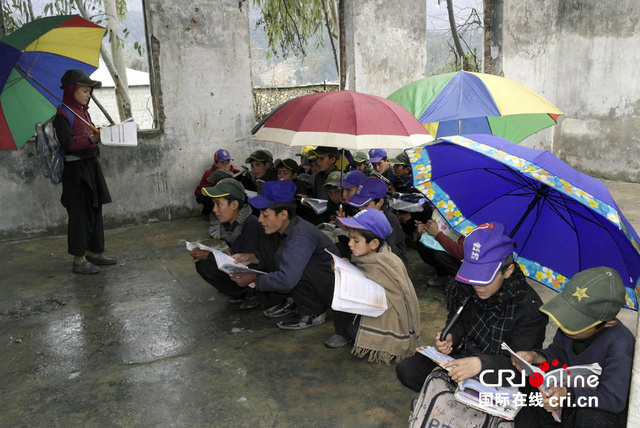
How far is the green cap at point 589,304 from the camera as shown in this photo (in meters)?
2.05

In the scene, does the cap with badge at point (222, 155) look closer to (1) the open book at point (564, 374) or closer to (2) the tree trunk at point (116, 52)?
(2) the tree trunk at point (116, 52)

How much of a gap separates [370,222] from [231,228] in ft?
4.19

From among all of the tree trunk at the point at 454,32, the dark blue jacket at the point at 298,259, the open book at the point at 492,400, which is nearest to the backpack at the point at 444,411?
the open book at the point at 492,400

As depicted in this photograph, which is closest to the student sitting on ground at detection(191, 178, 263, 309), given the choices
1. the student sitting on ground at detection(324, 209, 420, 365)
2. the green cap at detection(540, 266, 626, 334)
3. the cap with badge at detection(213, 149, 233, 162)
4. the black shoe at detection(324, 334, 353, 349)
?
the black shoe at detection(324, 334, 353, 349)

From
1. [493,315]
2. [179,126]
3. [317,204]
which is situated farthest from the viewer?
[179,126]

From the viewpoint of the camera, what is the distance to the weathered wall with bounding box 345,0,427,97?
24.3 feet

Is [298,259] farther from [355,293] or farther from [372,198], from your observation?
[372,198]

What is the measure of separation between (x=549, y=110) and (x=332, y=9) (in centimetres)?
613

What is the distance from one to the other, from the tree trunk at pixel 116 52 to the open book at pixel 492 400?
7009 millimetres

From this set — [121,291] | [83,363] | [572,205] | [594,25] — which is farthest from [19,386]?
[594,25]

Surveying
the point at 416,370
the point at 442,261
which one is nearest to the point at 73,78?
the point at 442,261

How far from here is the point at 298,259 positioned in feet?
11.4

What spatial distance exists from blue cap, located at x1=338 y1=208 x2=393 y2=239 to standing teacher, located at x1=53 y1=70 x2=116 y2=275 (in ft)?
8.51

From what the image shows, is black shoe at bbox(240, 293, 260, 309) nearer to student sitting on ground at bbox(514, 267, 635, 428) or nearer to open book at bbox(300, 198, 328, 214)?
open book at bbox(300, 198, 328, 214)
